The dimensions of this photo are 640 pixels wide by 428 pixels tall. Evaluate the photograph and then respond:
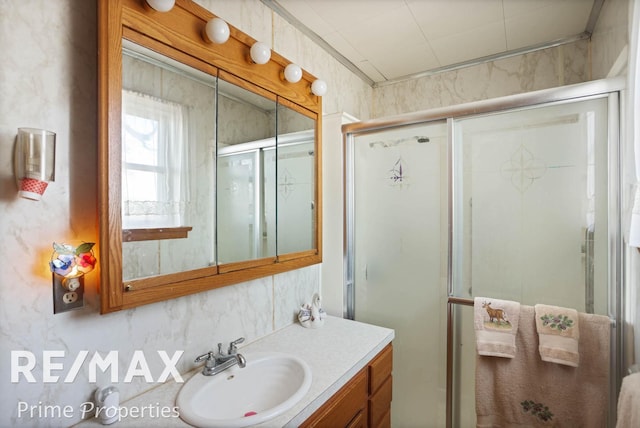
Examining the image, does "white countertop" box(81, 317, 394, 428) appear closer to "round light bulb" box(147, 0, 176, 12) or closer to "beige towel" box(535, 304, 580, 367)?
"beige towel" box(535, 304, 580, 367)

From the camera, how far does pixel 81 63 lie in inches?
35.4

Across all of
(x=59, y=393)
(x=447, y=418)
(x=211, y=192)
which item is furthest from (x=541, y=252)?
(x=59, y=393)

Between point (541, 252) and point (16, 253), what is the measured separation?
1961 millimetres

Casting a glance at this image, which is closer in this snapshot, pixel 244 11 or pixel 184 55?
pixel 184 55

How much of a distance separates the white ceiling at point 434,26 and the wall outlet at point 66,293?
1.48m

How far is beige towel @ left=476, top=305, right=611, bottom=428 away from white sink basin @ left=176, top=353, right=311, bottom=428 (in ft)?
3.12

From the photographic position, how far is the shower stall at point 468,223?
1.38 meters

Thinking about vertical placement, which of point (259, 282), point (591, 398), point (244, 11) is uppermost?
point (244, 11)

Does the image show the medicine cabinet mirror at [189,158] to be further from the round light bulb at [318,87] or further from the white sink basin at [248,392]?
the white sink basin at [248,392]

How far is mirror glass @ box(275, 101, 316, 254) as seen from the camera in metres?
1.55

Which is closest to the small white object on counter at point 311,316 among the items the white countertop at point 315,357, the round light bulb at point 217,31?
the white countertop at point 315,357

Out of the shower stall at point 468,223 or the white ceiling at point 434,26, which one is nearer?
the shower stall at point 468,223

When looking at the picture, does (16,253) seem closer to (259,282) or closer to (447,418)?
(259,282)

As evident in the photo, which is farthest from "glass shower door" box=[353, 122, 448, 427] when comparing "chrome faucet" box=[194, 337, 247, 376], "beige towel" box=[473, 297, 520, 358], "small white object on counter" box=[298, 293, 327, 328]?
"chrome faucet" box=[194, 337, 247, 376]
